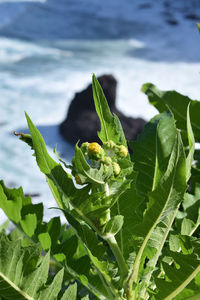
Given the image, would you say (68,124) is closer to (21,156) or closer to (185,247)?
(21,156)

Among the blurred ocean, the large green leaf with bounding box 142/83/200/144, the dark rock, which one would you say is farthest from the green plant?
the blurred ocean

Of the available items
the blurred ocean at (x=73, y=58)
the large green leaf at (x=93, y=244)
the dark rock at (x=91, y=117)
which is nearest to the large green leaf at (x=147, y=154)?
the large green leaf at (x=93, y=244)

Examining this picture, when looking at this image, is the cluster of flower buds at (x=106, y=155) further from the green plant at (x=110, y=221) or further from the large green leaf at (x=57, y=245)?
the large green leaf at (x=57, y=245)

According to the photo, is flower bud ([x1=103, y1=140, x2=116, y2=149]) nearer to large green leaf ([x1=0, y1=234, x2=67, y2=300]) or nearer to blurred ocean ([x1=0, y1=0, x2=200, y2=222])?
large green leaf ([x1=0, y1=234, x2=67, y2=300])

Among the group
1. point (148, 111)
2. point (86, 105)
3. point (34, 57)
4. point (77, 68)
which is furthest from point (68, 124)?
point (34, 57)

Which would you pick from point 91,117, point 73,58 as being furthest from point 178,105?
point 73,58

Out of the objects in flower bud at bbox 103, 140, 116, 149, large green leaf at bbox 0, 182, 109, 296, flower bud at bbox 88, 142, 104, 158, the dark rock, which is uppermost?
flower bud at bbox 88, 142, 104, 158
